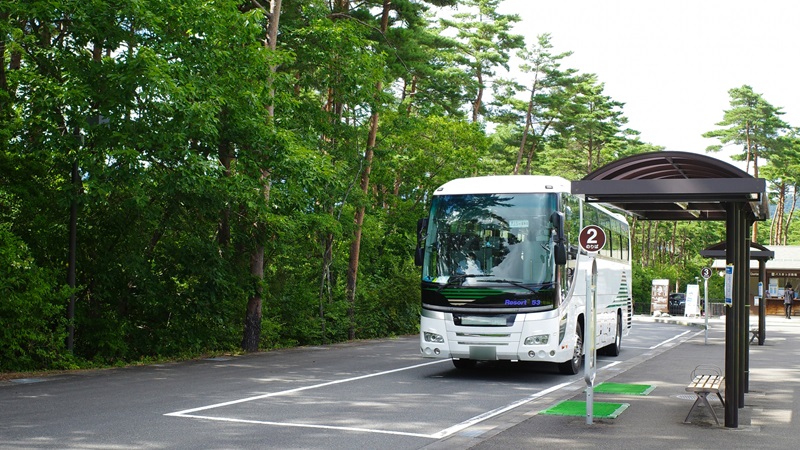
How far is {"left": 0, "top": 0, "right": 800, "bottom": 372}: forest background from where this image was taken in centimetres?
1527

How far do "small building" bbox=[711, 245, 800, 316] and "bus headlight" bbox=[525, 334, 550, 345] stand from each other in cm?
4513

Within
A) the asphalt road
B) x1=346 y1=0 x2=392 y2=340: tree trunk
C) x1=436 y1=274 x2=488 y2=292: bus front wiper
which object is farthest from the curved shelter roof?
x1=346 y1=0 x2=392 y2=340: tree trunk

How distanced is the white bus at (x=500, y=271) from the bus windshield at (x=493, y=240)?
18mm

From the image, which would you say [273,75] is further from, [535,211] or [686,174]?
[686,174]

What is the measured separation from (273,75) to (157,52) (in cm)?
339

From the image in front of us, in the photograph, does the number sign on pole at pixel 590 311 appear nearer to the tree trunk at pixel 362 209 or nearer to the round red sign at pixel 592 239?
the round red sign at pixel 592 239

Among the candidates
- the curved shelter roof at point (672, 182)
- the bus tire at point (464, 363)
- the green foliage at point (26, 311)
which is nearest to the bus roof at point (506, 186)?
the curved shelter roof at point (672, 182)

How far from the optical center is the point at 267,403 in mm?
11703

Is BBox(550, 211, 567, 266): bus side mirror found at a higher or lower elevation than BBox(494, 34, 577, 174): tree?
lower

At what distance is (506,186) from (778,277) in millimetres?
49744

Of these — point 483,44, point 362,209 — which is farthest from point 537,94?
point 362,209

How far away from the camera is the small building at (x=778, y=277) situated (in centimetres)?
5656

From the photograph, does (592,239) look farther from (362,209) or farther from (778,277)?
(778,277)

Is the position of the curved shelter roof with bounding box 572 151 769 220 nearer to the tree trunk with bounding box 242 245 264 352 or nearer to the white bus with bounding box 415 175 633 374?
the white bus with bounding box 415 175 633 374
